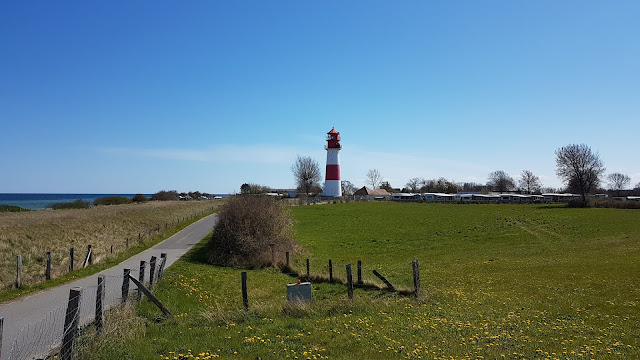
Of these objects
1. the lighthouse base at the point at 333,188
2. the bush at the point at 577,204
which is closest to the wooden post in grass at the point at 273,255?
the bush at the point at 577,204

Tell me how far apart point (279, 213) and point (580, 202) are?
66.6 meters

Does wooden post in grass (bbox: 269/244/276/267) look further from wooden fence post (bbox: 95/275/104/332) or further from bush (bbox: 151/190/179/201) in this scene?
bush (bbox: 151/190/179/201)

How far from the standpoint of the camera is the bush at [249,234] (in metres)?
25.7

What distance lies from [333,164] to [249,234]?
69890 mm

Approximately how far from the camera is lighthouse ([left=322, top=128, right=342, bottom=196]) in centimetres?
9438

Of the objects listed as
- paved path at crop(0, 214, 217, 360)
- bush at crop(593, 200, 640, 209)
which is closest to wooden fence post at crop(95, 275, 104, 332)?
paved path at crop(0, 214, 217, 360)

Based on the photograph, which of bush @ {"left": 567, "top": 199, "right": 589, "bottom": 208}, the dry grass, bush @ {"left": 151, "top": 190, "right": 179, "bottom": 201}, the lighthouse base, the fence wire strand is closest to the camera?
the fence wire strand

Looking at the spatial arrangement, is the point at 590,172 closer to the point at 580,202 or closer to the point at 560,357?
the point at 580,202

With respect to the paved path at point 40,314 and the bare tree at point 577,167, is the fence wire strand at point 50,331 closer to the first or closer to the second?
the paved path at point 40,314

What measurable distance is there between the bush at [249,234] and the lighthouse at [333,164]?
214ft

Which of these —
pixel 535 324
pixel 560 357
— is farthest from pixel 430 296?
pixel 560 357

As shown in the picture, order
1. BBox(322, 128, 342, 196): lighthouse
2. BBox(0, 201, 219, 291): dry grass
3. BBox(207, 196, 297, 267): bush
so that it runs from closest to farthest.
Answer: BBox(0, 201, 219, 291): dry grass
BBox(207, 196, 297, 267): bush
BBox(322, 128, 342, 196): lighthouse

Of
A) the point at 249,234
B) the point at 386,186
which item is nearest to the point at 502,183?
the point at 386,186

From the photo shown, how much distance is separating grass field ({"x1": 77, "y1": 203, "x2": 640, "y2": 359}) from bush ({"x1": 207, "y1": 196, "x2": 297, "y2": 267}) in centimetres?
129
